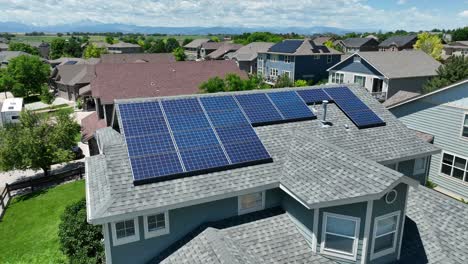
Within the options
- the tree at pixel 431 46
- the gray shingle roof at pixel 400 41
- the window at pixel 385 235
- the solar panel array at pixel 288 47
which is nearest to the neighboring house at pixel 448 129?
the window at pixel 385 235

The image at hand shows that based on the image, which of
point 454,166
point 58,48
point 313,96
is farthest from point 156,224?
point 58,48

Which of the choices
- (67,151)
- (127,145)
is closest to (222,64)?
(67,151)

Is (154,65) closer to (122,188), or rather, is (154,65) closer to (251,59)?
(122,188)

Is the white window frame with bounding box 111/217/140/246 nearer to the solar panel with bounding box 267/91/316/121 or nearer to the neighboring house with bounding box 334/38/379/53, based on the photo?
the solar panel with bounding box 267/91/316/121

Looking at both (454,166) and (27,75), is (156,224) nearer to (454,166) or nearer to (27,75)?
(454,166)

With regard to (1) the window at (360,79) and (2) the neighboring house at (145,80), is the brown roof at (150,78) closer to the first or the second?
(2) the neighboring house at (145,80)

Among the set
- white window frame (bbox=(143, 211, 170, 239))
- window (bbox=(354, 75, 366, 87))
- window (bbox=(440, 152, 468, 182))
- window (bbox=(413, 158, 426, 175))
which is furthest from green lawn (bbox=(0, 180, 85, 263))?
window (bbox=(354, 75, 366, 87))
